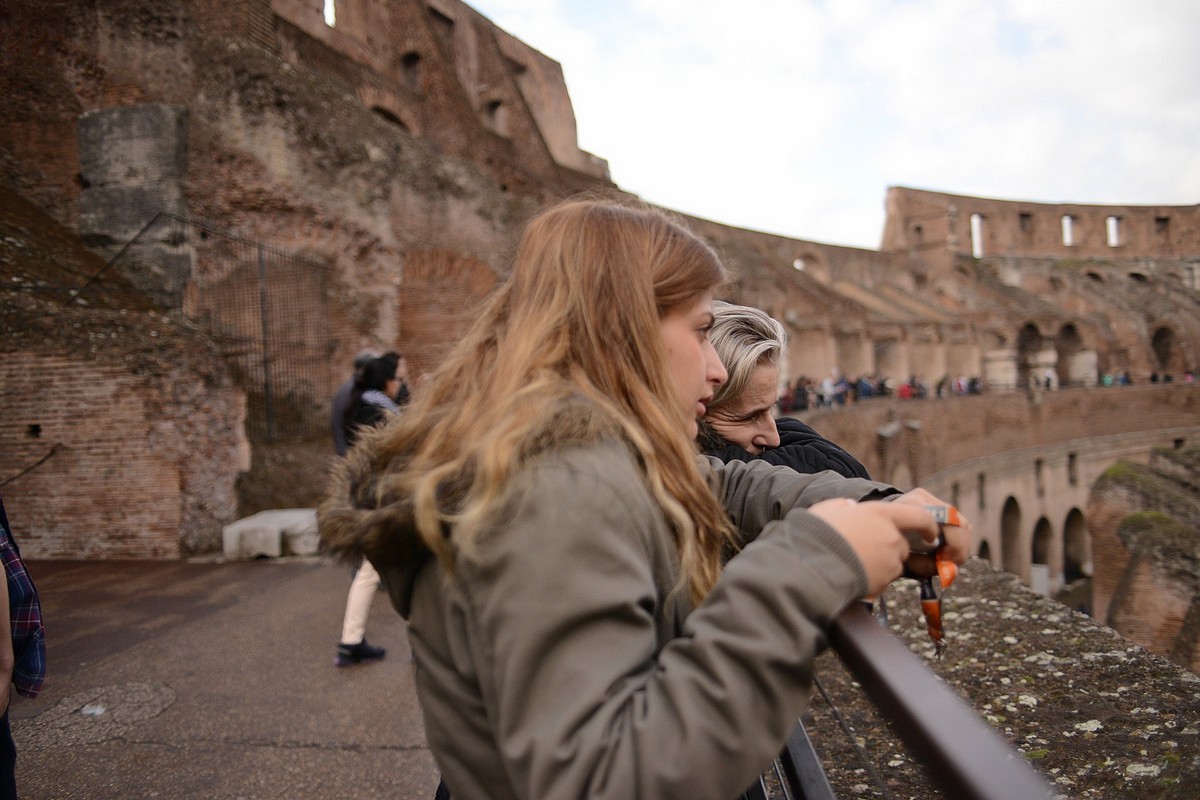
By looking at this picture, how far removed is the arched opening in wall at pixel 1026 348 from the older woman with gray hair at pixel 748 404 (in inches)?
1380

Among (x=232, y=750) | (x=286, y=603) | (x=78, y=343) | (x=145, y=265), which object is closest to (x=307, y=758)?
(x=232, y=750)

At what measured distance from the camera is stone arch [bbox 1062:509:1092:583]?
82.6ft


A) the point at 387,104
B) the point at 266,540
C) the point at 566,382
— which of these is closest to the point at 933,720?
the point at 566,382

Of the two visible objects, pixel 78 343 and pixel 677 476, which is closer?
pixel 677 476

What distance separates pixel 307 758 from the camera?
301 centimetres

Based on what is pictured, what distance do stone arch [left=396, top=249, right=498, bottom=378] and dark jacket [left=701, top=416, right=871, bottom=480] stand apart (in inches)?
354

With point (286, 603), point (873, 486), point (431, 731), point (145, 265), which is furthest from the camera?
point (145, 265)

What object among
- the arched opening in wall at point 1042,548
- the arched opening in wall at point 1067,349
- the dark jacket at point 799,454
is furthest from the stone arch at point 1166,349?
the dark jacket at point 799,454

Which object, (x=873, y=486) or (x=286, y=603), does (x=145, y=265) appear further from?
(x=873, y=486)

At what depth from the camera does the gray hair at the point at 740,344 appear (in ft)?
6.77

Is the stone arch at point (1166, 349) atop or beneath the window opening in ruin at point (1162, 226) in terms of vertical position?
beneath

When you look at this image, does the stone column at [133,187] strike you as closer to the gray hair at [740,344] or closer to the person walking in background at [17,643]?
the person walking in background at [17,643]

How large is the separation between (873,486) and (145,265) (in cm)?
971

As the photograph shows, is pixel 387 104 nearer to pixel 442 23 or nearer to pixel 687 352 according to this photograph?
pixel 442 23
